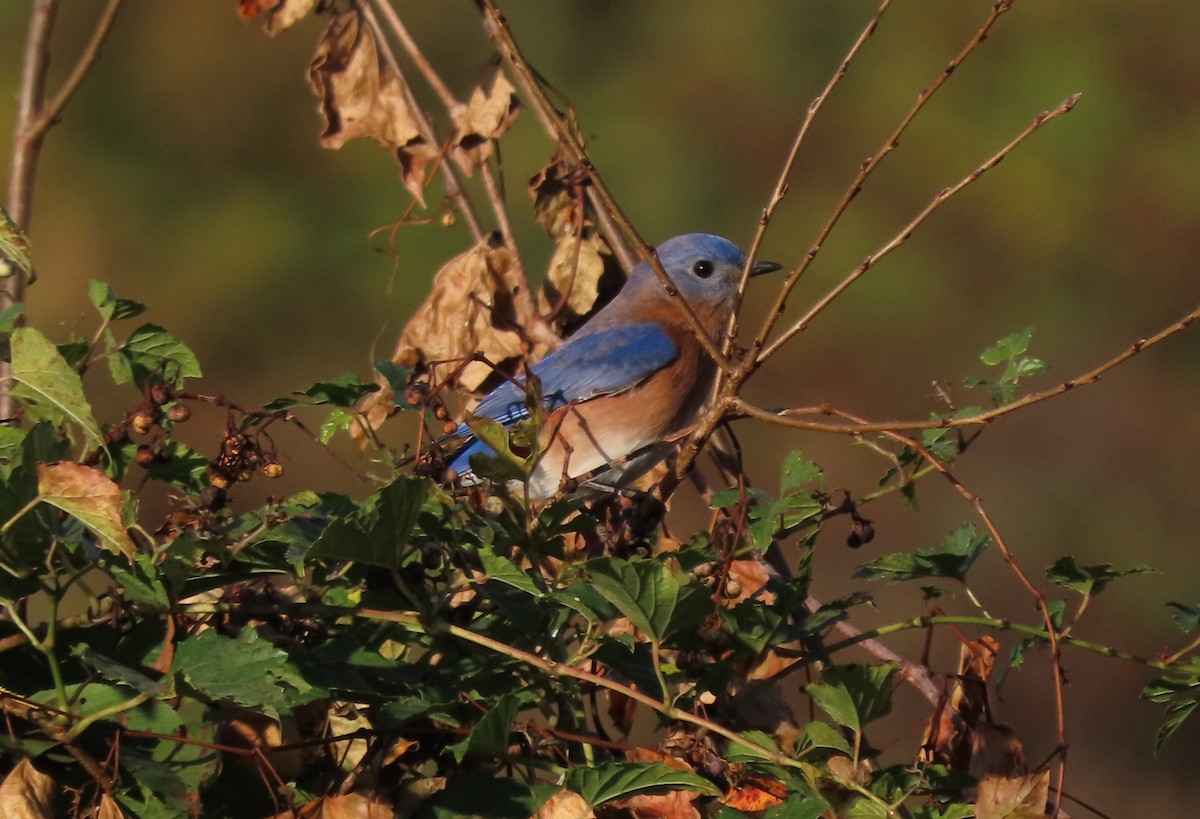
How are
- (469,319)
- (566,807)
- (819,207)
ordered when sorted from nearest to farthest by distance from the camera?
(566,807) → (469,319) → (819,207)

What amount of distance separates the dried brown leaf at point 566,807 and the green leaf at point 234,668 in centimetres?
32

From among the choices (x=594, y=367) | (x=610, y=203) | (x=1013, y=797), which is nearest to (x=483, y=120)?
(x=594, y=367)

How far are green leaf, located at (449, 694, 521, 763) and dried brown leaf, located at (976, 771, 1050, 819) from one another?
0.55m

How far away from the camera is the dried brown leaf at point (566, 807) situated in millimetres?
1694

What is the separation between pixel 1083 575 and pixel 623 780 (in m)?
0.78

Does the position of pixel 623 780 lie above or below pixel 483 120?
below

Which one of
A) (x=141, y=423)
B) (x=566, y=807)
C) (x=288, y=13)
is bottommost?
(x=566, y=807)

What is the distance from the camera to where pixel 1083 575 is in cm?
212

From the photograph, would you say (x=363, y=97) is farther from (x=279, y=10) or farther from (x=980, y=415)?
(x=980, y=415)

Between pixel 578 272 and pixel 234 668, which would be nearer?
pixel 234 668

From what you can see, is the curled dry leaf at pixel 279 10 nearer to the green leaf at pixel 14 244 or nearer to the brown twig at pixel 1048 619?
the green leaf at pixel 14 244

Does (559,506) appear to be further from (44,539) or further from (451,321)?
(451,321)

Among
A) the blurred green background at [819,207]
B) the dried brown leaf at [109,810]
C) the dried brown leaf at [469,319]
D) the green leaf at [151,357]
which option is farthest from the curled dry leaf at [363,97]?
the blurred green background at [819,207]

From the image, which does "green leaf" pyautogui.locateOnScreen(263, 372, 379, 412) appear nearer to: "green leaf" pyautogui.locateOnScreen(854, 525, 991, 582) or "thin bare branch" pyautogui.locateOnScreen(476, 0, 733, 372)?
"thin bare branch" pyautogui.locateOnScreen(476, 0, 733, 372)
